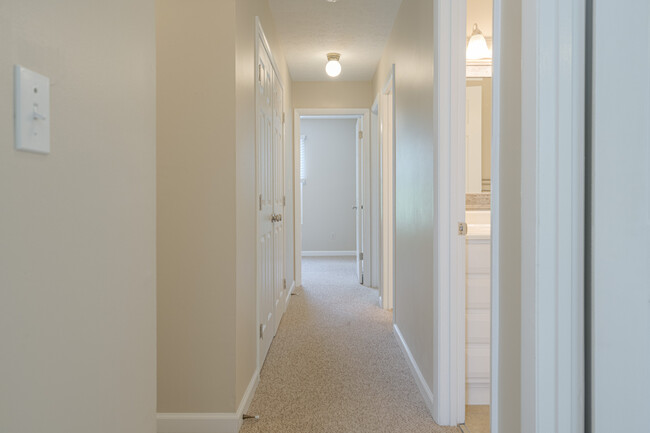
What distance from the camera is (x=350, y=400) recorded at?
2.37 m

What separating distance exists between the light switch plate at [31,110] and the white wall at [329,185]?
7756 mm

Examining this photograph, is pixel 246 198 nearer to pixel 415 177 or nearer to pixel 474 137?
pixel 415 177

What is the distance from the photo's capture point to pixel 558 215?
998 millimetres

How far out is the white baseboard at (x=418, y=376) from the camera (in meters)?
2.26

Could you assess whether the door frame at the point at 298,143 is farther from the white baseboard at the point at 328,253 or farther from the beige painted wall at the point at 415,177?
the white baseboard at the point at 328,253

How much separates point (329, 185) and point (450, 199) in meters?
6.44

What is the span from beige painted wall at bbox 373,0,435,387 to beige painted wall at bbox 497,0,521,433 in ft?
3.05

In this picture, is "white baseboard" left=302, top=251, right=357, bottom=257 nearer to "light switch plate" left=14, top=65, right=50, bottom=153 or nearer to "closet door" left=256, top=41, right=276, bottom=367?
"closet door" left=256, top=41, right=276, bottom=367

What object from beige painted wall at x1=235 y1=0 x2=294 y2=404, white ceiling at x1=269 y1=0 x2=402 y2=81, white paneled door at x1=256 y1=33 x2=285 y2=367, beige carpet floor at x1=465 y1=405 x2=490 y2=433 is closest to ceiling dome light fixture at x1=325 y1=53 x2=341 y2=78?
white ceiling at x1=269 y1=0 x2=402 y2=81

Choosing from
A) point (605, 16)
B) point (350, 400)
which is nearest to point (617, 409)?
point (605, 16)

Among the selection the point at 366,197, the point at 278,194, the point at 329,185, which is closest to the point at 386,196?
the point at 366,197

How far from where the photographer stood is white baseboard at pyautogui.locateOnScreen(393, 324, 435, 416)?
2256 millimetres

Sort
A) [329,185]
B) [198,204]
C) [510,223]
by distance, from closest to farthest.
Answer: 1. [510,223]
2. [198,204]
3. [329,185]

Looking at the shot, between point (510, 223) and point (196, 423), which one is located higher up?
point (510, 223)
